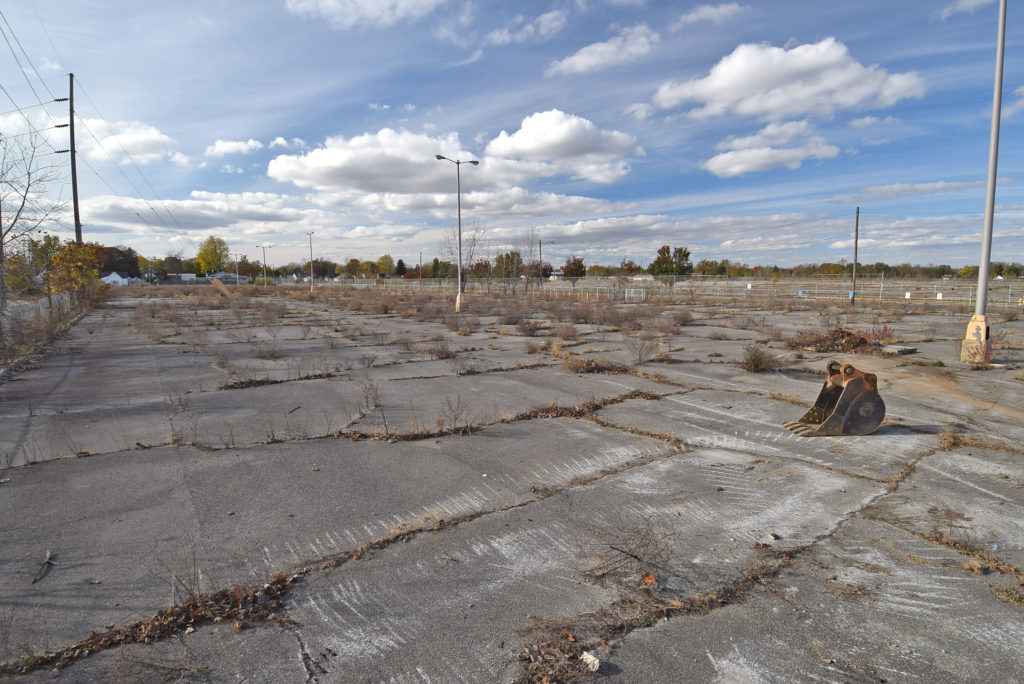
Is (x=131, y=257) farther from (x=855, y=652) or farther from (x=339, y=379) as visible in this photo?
(x=855, y=652)

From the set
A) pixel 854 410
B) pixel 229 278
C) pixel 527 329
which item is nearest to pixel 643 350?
pixel 854 410

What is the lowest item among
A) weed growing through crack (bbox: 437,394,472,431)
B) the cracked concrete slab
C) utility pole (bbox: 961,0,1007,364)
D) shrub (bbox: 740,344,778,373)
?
the cracked concrete slab

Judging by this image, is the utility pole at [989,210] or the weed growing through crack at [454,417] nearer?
the weed growing through crack at [454,417]

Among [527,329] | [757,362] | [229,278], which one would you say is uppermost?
[229,278]

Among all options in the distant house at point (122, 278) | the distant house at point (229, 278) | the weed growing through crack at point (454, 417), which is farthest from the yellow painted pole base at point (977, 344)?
the distant house at point (122, 278)

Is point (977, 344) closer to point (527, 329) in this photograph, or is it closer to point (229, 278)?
point (527, 329)

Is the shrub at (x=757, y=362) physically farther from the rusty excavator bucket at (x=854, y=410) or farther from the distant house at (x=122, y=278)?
the distant house at (x=122, y=278)

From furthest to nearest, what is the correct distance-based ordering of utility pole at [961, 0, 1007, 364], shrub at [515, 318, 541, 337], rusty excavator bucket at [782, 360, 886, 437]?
1. shrub at [515, 318, 541, 337]
2. utility pole at [961, 0, 1007, 364]
3. rusty excavator bucket at [782, 360, 886, 437]

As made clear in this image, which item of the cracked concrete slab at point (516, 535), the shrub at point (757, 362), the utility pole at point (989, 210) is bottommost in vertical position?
the cracked concrete slab at point (516, 535)

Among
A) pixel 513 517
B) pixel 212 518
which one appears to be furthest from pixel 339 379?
pixel 513 517

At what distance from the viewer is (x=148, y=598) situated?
3621mm


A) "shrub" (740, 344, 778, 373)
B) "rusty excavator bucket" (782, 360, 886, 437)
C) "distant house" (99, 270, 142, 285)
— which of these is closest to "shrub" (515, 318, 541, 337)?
"shrub" (740, 344, 778, 373)

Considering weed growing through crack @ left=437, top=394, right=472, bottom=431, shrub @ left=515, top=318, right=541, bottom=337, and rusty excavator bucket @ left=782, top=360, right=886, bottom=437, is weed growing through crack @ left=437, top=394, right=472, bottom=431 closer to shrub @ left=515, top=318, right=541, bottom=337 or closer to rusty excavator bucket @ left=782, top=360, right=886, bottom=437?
rusty excavator bucket @ left=782, top=360, right=886, bottom=437

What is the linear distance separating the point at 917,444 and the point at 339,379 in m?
9.86
